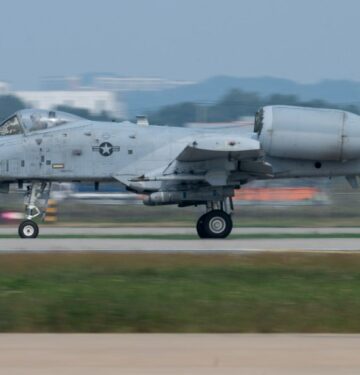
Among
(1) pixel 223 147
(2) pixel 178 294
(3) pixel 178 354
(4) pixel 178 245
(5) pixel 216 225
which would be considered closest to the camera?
(3) pixel 178 354

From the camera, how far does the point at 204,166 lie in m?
22.6

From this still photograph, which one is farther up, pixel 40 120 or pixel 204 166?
pixel 40 120

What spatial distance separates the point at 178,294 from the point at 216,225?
1070cm

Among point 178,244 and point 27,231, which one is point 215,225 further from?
point 27,231

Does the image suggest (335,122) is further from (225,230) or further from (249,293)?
(249,293)

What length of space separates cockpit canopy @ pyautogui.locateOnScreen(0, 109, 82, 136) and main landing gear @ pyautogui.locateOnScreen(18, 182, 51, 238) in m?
1.26

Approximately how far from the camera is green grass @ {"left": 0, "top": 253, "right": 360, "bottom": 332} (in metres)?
11.0

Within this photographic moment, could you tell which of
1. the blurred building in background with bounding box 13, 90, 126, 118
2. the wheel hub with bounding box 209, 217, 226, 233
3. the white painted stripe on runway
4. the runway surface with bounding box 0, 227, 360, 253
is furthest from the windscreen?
the blurred building in background with bounding box 13, 90, 126, 118

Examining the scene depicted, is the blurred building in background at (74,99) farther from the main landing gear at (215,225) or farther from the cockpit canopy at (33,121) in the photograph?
the main landing gear at (215,225)

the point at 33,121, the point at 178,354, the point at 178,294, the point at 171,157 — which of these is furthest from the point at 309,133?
the point at 178,354

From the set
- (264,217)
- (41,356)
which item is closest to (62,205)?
(264,217)

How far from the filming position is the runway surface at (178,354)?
8.38 m

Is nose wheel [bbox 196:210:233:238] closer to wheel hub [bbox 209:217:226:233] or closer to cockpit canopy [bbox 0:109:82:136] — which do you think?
wheel hub [bbox 209:217:226:233]

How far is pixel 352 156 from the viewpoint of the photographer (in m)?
22.9
